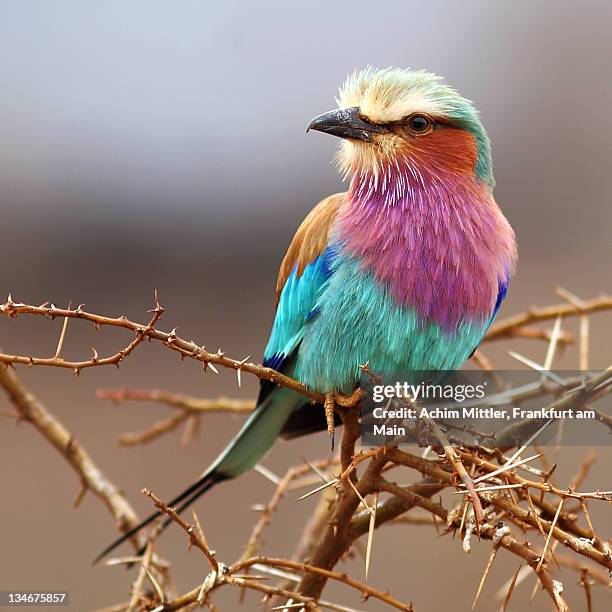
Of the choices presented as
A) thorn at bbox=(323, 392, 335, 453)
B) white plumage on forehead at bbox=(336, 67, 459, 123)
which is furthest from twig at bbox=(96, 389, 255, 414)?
white plumage on forehead at bbox=(336, 67, 459, 123)

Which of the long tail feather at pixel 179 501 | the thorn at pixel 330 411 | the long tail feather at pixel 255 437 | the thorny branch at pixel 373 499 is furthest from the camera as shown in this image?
the long tail feather at pixel 255 437

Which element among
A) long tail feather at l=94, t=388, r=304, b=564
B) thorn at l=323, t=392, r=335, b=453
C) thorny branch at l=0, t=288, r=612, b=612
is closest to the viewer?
thorny branch at l=0, t=288, r=612, b=612

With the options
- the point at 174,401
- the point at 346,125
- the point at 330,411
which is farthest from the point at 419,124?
the point at 174,401

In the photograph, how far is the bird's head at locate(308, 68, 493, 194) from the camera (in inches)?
76.3

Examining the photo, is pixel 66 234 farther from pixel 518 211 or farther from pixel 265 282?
pixel 518 211

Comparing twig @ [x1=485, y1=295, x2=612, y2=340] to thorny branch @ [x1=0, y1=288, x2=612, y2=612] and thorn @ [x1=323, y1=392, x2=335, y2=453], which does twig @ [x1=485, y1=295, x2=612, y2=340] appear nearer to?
thorny branch @ [x1=0, y1=288, x2=612, y2=612]

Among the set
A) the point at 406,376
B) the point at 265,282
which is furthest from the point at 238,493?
the point at 406,376

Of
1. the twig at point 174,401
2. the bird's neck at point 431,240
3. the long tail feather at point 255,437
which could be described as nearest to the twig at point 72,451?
the twig at point 174,401

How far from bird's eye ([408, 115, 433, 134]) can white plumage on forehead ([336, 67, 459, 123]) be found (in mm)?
19

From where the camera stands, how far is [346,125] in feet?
6.42

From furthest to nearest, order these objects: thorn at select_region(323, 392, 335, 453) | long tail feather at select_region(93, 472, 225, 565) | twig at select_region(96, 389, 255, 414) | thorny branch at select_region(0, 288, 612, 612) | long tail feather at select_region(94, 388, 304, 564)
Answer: long tail feather at select_region(94, 388, 304, 564) < twig at select_region(96, 389, 255, 414) < long tail feather at select_region(93, 472, 225, 565) < thorn at select_region(323, 392, 335, 453) < thorny branch at select_region(0, 288, 612, 612)

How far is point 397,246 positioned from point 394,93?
32cm

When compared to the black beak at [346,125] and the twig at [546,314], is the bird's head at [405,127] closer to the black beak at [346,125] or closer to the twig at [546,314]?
the black beak at [346,125]

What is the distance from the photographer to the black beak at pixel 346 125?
76.3 inches
